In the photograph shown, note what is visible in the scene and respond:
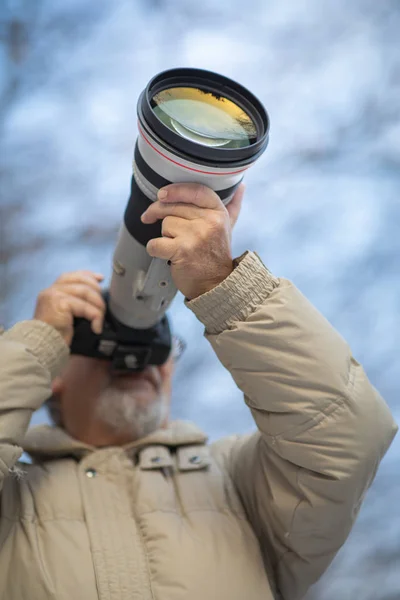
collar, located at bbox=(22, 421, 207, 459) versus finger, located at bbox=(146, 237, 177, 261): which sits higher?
finger, located at bbox=(146, 237, 177, 261)

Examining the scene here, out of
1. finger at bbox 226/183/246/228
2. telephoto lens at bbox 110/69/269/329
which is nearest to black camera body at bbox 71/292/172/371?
telephoto lens at bbox 110/69/269/329

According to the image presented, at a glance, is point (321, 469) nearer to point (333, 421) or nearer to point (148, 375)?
point (333, 421)

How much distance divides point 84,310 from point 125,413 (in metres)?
0.20

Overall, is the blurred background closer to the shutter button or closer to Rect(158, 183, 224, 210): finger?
the shutter button

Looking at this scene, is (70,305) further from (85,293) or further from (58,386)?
(58,386)

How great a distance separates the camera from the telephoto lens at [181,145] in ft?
2.80

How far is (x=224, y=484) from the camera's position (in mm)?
1154

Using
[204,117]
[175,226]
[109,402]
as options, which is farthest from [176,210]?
[109,402]

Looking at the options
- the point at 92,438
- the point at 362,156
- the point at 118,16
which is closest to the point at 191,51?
the point at 118,16

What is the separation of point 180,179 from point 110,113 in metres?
0.67

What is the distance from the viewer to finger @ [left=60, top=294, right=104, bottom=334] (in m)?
1.14

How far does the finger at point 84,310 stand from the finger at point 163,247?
0.26 meters

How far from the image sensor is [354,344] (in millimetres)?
1515

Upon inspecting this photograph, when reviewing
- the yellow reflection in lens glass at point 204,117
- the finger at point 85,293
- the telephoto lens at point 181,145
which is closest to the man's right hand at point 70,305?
the finger at point 85,293
